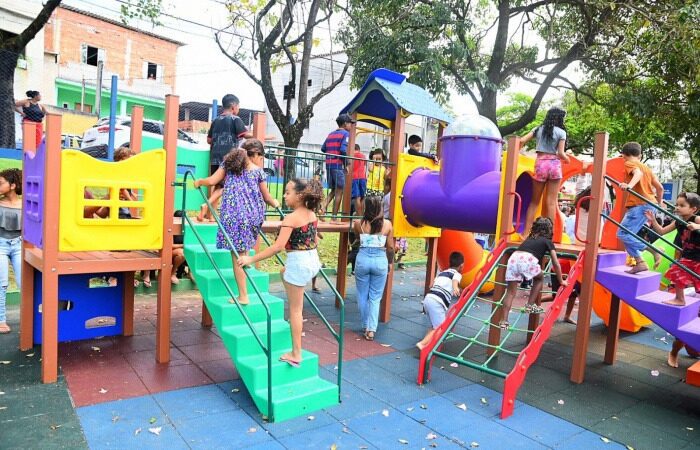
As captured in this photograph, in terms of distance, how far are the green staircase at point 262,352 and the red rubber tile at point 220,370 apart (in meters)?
0.48

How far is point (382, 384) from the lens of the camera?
16.2 feet

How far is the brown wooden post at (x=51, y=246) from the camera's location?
14.3 ft

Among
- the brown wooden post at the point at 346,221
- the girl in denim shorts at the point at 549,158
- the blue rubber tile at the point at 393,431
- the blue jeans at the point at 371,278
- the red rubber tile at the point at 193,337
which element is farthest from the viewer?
the brown wooden post at the point at 346,221

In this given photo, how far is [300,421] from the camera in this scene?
4012mm

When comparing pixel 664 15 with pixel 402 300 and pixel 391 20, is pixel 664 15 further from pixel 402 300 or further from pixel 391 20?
pixel 402 300

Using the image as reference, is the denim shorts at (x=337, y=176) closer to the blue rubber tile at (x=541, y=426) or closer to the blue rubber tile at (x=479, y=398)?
the blue rubber tile at (x=479, y=398)

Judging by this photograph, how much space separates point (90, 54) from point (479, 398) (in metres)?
30.7

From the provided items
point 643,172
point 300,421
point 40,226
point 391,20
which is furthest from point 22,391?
point 391,20

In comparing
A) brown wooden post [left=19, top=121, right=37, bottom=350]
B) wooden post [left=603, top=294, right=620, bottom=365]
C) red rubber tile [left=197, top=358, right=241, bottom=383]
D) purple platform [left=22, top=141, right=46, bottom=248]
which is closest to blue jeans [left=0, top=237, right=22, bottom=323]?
brown wooden post [left=19, top=121, right=37, bottom=350]

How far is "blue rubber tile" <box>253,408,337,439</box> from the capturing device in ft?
12.5

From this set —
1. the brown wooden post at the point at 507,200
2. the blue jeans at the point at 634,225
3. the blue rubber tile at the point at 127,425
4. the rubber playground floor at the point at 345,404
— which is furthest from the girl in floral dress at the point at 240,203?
the blue jeans at the point at 634,225

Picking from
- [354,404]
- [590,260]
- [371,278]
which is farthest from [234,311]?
[590,260]

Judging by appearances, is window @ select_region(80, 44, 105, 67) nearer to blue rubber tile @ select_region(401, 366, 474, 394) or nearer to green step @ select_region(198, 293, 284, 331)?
green step @ select_region(198, 293, 284, 331)

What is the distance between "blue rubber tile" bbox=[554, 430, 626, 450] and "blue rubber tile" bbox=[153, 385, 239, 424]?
8.43 feet
